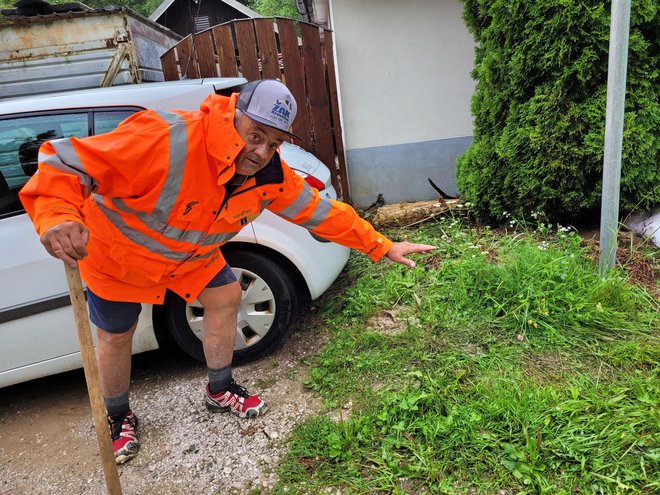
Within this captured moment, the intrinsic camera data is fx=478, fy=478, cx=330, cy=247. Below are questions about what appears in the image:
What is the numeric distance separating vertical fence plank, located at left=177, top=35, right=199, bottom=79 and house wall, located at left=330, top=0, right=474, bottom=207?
167 centimetres

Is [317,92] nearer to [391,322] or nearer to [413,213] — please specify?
[413,213]

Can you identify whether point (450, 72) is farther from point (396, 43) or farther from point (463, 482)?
point (463, 482)

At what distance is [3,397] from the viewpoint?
3203 millimetres

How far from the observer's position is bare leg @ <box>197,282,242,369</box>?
257 centimetres

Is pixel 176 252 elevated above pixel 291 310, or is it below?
above

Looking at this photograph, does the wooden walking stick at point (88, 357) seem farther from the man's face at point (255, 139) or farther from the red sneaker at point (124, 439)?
the man's face at point (255, 139)

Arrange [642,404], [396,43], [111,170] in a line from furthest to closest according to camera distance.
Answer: [396,43], [642,404], [111,170]

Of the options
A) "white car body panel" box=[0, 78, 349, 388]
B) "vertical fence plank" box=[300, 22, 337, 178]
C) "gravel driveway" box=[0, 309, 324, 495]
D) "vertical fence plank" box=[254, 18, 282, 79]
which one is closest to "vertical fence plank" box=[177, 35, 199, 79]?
"vertical fence plank" box=[254, 18, 282, 79]

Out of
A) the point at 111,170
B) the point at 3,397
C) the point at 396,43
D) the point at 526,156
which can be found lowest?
the point at 3,397

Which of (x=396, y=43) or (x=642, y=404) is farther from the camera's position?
(x=396, y=43)

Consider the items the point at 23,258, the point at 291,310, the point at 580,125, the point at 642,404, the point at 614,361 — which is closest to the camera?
the point at 642,404

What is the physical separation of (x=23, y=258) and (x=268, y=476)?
5.72 ft

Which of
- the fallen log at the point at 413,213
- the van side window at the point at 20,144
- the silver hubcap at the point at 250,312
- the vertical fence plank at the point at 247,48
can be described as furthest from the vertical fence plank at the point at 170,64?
the silver hubcap at the point at 250,312

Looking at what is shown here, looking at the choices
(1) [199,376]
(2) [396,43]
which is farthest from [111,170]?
(2) [396,43]
